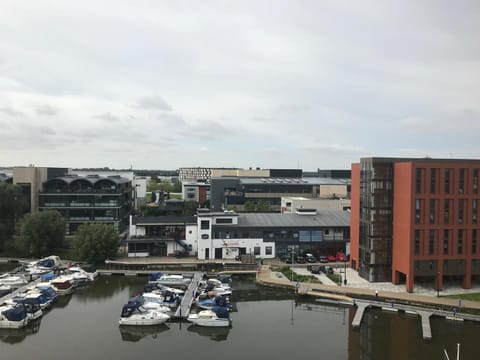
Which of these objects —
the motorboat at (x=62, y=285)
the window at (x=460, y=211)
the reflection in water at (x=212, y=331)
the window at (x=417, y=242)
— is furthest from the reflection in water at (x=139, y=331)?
the window at (x=460, y=211)

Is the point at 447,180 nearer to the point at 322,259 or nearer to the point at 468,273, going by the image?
the point at 468,273

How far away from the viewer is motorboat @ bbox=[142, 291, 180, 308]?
2681 centimetres

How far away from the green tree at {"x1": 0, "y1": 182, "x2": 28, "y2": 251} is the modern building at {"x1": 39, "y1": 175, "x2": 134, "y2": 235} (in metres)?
5.31

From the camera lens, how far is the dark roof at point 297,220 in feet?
133

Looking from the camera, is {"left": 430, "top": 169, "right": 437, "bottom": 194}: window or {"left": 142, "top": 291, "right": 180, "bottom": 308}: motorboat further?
{"left": 430, "top": 169, "right": 437, "bottom": 194}: window

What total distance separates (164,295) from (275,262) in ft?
44.6

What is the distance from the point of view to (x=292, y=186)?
243 ft

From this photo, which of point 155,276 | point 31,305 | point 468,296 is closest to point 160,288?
point 155,276

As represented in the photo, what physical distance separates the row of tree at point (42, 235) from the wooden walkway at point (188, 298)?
9394 mm

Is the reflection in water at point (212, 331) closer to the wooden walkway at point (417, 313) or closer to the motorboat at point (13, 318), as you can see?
the wooden walkway at point (417, 313)

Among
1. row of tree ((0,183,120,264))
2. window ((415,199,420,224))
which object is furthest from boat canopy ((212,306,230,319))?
row of tree ((0,183,120,264))

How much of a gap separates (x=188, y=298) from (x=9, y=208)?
1048 inches

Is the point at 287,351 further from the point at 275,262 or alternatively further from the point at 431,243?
the point at 275,262

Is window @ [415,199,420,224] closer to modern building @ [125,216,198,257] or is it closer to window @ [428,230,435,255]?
window @ [428,230,435,255]
